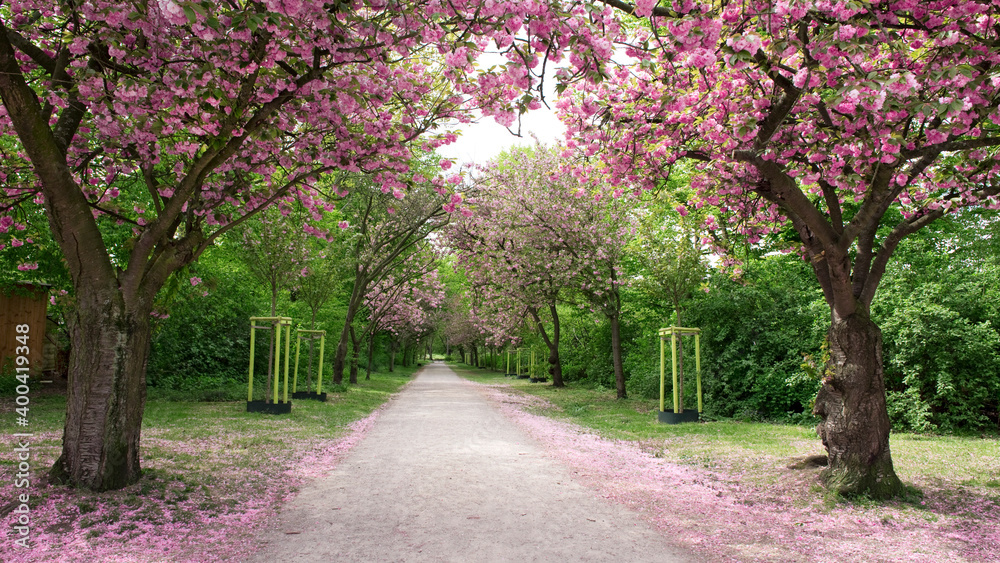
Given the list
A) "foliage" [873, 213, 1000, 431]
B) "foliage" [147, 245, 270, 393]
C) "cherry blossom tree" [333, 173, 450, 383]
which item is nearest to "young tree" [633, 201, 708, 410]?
"foliage" [873, 213, 1000, 431]

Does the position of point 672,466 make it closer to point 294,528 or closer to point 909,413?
point 294,528

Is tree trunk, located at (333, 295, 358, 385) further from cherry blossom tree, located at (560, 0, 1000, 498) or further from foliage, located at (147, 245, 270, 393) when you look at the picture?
cherry blossom tree, located at (560, 0, 1000, 498)

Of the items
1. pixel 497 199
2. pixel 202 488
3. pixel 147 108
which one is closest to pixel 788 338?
pixel 497 199

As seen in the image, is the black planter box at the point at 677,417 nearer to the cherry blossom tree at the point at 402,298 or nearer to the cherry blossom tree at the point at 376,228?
the cherry blossom tree at the point at 376,228

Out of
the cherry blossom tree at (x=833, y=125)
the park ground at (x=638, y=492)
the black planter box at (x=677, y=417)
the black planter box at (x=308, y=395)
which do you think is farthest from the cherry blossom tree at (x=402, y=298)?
the cherry blossom tree at (x=833, y=125)

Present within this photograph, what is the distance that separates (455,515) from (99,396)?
3.32 metres

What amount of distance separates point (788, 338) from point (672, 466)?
20.7ft

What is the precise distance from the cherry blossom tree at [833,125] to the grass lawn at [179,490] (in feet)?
14.9

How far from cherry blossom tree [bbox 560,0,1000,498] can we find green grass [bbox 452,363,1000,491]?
1158mm

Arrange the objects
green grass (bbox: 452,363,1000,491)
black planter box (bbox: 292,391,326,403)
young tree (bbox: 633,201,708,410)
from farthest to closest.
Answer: black planter box (bbox: 292,391,326,403) → young tree (bbox: 633,201,708,410) → green grass (bbox: 452,363,1000,491)

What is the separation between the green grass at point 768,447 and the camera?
6.12 meters

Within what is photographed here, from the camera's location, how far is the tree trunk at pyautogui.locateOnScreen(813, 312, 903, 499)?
17.3ft

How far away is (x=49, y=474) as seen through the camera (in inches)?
188

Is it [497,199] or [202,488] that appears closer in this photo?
[202,488]
